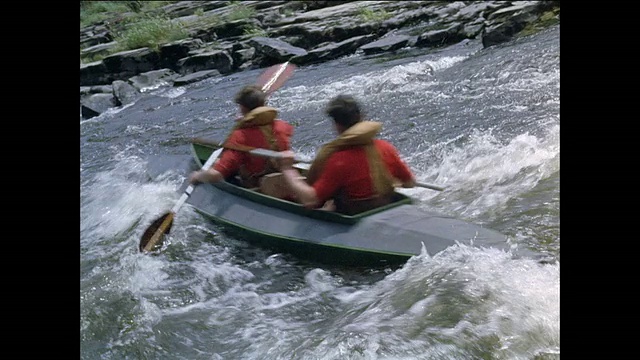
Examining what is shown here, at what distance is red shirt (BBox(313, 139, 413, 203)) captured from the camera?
155 inches

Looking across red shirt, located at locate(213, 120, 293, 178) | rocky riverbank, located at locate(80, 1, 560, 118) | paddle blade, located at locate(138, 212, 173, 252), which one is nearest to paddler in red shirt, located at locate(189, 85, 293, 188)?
red shirt, located at locate(213, 120, 293, 178)

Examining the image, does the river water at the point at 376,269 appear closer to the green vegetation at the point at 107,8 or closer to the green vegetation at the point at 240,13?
the green vegetation at the point at 240,13

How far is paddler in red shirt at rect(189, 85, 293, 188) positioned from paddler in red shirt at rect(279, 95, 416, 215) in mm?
690

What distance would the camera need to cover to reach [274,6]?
694 inches

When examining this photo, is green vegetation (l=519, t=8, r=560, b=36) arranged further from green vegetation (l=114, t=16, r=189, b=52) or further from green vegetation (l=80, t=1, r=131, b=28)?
green vegetation (l=80, t=1, r=131, b=28)

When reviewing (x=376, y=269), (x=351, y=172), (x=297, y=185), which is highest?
(x=351, y=172)

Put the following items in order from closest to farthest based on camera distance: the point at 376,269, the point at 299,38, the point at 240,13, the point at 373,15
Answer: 1. the point at 376,269
2. the point at 299,38
3. the point at 373,15
4. the point at 240,13

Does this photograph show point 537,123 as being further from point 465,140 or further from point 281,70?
point 281,70

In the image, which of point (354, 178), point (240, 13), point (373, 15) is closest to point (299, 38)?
point (373, 15)

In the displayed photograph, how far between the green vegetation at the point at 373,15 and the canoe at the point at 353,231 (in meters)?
10.4

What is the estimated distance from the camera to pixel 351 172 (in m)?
3.98

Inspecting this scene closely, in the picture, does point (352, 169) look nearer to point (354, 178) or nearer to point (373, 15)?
point (354, 178)

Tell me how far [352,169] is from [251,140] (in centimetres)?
112

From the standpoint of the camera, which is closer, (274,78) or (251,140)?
(251,140)
